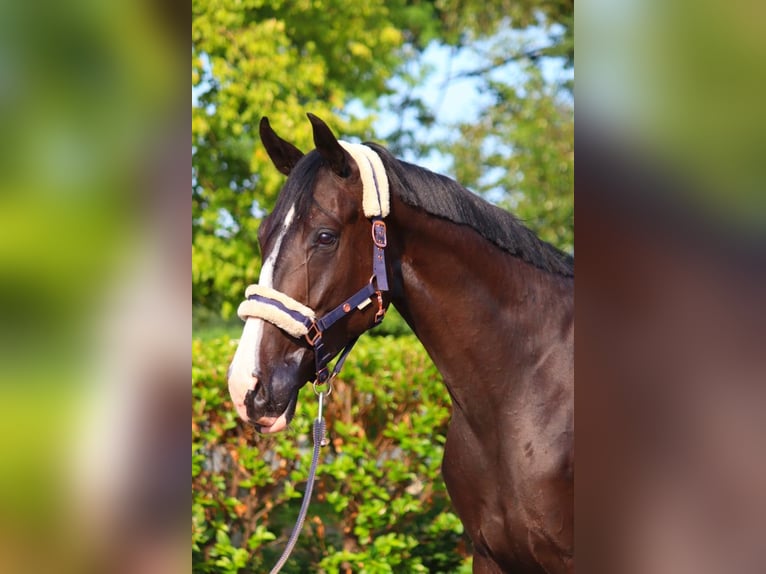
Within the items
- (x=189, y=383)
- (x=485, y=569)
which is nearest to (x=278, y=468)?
(x=485, y=569)

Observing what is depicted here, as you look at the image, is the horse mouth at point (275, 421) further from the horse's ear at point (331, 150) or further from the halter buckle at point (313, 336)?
the horse's ear at point (331, 150)

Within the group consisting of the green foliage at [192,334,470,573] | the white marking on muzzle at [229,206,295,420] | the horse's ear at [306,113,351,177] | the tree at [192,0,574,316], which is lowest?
the green foliage at [192,334,470,573]

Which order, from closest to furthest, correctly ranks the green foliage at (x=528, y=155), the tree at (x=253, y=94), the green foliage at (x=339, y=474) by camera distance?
the green foliage at (x=339, y=474) → the tree at (x=253, y=94) → the green foliage at (x=528, y=155)

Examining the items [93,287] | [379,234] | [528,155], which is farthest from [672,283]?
[528,155]

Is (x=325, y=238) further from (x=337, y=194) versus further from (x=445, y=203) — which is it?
(x=445, y=203)

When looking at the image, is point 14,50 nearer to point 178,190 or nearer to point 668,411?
point 178,190

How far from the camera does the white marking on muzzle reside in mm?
2123

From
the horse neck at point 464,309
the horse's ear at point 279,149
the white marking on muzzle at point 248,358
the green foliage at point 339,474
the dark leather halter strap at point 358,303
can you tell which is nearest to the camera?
the white marking on muzzle at point 248,358

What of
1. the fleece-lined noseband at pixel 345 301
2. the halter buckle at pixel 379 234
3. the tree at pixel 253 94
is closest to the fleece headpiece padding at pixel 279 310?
the fleece-lined noseband at pixel 345 301

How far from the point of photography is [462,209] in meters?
2.49

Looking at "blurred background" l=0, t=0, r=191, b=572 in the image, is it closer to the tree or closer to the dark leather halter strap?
the dark leather halter strap

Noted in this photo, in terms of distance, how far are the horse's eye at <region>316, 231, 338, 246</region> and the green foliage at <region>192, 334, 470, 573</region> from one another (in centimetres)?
218

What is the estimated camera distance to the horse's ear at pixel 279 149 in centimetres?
256

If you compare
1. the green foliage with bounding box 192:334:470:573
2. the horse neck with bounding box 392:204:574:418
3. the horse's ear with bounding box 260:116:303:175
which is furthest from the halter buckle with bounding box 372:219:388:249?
the green foliage with bounding box 192:334:470:573
